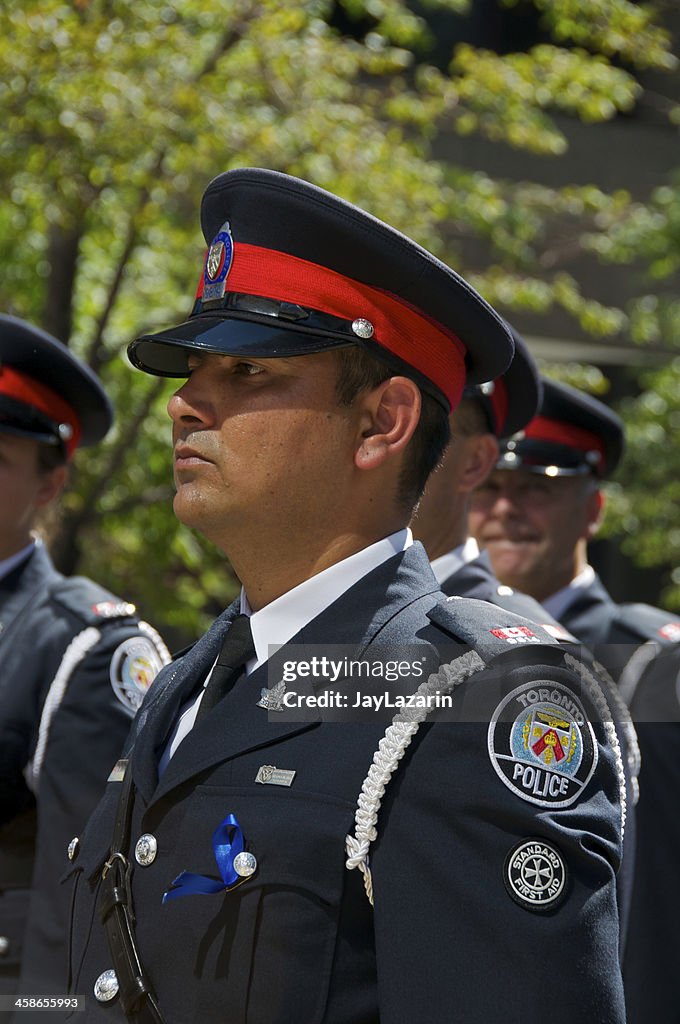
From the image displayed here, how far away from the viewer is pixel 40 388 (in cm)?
379

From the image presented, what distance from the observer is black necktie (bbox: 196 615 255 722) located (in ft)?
6.57

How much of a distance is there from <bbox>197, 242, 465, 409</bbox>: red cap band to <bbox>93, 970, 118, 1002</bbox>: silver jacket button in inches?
38.8

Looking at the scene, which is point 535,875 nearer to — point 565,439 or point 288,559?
point 288,559

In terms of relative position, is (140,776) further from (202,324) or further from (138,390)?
Answer: (138,390)

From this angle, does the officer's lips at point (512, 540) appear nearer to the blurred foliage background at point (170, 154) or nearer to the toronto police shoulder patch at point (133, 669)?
the toronto police shoulder patch at point (133, 669)

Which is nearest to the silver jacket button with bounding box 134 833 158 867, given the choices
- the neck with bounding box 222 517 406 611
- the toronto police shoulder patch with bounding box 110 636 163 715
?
the neck with bounding box 222 517 406 611

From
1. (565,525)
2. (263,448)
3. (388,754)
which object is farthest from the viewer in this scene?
(565,525)

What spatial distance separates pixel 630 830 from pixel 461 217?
6.64 meters

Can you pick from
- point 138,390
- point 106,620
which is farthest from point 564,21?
point 106,620

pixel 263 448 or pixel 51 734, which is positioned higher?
pixel 263 448

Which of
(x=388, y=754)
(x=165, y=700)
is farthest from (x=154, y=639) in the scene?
(x=388, y=754)

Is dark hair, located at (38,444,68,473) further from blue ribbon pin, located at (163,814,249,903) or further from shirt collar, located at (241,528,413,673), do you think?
blue ribbon pin, located at (163,814,249,903)

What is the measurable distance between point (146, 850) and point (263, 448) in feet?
1.96

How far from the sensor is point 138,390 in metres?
7.23
